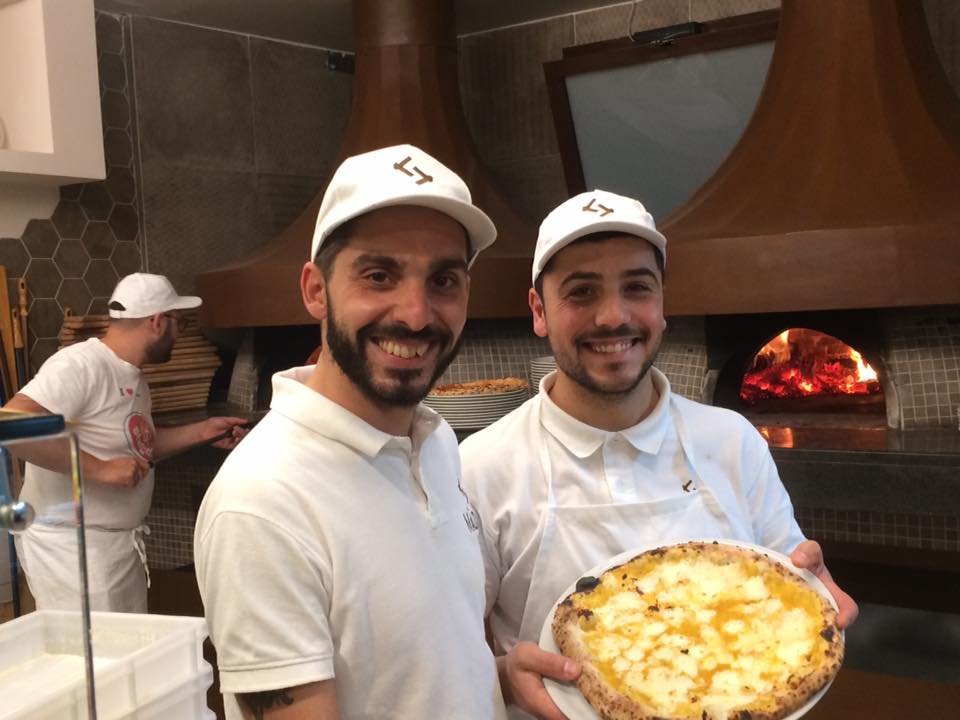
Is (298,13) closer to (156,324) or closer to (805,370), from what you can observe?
(156,324)

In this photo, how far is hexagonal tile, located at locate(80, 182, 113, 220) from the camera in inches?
175

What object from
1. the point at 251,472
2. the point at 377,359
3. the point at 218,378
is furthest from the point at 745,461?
the point at 218,378

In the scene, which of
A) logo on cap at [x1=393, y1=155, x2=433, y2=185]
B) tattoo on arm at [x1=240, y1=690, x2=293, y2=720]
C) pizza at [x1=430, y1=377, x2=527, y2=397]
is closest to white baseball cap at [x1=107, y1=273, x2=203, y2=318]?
pizza at [x1=430, y1=377, x2=527, y2=397]

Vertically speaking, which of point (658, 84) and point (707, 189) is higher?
point (658, 84)

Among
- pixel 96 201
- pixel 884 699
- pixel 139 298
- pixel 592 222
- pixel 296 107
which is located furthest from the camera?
pixel 296 107

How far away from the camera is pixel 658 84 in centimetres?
427

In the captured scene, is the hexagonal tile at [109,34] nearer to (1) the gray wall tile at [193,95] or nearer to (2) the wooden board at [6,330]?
(1) the gray wall tile at [193,95]

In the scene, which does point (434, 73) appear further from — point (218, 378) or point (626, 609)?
point (626, 609)

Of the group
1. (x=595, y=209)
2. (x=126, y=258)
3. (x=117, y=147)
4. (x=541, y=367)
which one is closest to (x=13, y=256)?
(x=126, y=258)

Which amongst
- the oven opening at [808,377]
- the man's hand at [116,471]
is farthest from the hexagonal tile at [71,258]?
the oven opening at [808,377]

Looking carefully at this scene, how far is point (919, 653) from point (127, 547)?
2774 mm

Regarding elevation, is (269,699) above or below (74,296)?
below

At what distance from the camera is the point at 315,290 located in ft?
4.20

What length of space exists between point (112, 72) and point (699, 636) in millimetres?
4091
